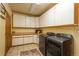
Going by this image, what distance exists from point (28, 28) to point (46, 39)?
8.02ft

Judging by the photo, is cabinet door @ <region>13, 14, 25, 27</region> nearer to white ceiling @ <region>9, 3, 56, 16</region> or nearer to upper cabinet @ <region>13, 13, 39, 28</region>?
upper cabinet @ <region>13, 13, 39, 28</region>

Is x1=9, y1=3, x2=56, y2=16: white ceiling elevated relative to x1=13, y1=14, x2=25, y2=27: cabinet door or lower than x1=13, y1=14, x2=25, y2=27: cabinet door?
elevated

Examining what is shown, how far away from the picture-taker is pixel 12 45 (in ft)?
11.5

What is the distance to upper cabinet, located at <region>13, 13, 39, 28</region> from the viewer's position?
13.0 feet

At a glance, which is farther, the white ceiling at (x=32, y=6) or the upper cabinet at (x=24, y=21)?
the upper cabinet at (x=24, y=21)

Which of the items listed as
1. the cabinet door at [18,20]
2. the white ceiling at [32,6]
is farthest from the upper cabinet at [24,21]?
the white ceiling at [32,6]

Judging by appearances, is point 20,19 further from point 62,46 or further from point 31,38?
point 62,46

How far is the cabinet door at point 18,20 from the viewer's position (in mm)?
3939

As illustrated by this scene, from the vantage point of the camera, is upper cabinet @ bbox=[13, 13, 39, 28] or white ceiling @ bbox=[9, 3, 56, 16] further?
upper cabinet @ bbox=[13, 13, 39, 28]

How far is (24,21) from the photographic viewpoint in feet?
14.0

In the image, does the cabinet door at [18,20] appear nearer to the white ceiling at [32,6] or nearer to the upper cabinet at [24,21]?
the upper cabinet at [24,21]

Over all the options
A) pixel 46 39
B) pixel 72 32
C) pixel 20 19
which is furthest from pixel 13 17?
pixel 72 32

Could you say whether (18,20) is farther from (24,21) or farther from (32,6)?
(32,6)

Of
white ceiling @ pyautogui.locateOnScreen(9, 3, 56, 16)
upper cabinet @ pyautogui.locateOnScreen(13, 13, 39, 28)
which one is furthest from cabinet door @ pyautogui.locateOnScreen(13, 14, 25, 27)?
white ceiling @ pyautogui.locateOnScreen(9, 3, 56, 16)
